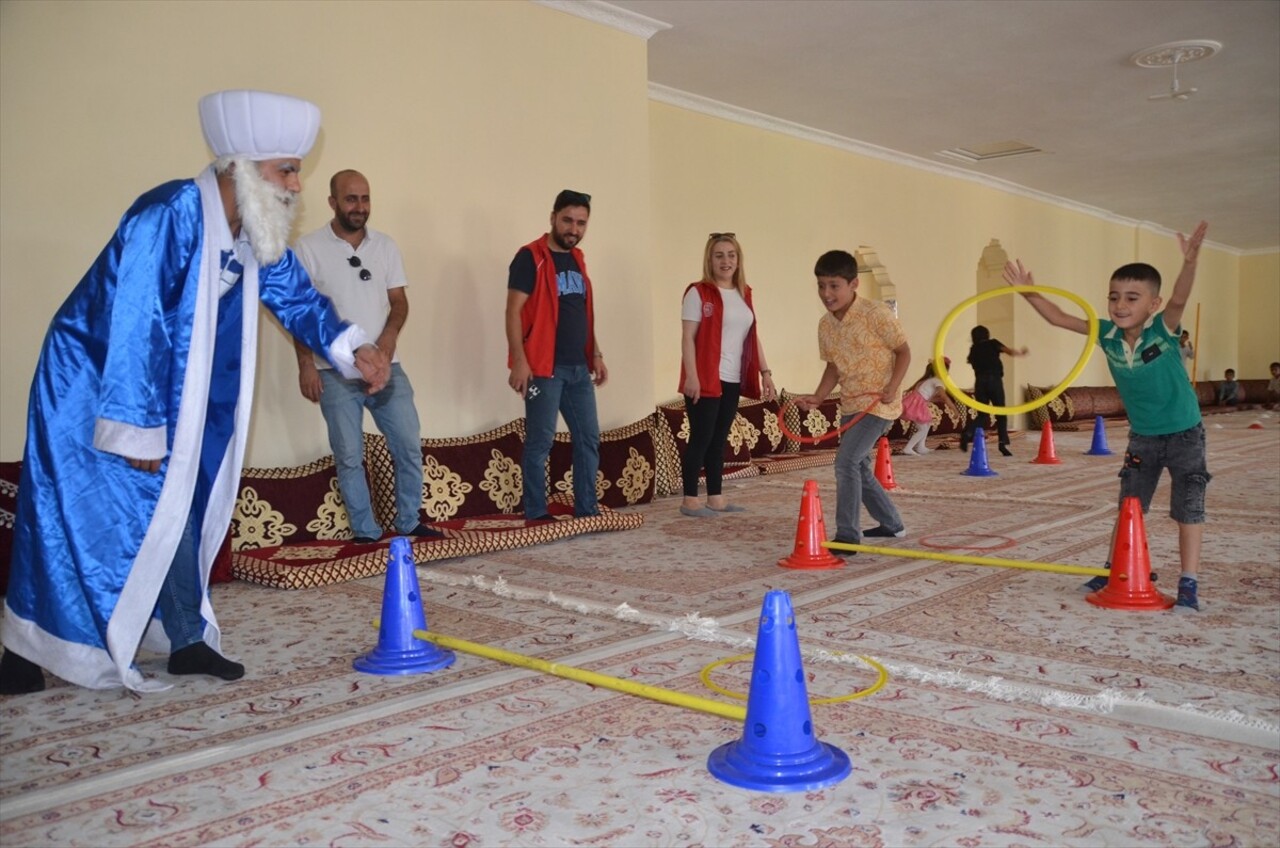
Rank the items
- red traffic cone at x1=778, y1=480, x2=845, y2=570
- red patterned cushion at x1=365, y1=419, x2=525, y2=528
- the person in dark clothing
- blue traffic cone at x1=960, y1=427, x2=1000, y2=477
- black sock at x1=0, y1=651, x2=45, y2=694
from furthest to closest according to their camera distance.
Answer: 1. the person in dark clothing
2. blue traffic cone at x1=960, y1=427, x2=1000, y2=477
3. red patterned cushion at x1=365, y1=419, x2=525, y2=528
4. red traffic cone at x1=778, y1=480, x2=845, y2=570
5. black sock at x1=0, y1=651, x2=45, y2=694

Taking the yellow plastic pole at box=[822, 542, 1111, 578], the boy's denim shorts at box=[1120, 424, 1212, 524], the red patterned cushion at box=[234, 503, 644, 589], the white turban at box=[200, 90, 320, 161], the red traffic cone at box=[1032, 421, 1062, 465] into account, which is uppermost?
the white turban at box=[200, 90, 320, 161]

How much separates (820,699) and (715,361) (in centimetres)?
310

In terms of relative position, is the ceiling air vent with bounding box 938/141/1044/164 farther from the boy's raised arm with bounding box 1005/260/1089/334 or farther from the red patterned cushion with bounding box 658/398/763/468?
the boy's raised arm with bounding box 1005/260/1089/334

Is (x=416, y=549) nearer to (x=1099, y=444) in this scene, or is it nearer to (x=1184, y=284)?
(x=1184, y=284)

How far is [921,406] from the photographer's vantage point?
8641 millimetres

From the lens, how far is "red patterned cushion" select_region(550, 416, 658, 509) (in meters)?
5.63

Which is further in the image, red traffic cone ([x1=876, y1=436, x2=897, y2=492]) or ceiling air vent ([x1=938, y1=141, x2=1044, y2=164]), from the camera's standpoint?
ceiling air vent ([x1=938, y1=141, x2=1044, y2=164])

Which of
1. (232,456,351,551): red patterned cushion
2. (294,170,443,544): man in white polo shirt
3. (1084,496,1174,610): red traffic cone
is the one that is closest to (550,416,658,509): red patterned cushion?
(294,170,443,544): man in white polo shirt

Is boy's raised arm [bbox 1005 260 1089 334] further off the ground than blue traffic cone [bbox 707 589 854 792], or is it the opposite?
boy's raised arm [bbox 1005 260 1089 334]

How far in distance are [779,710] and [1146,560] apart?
1886 mm

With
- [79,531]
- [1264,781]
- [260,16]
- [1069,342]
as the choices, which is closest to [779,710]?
[1264,781]

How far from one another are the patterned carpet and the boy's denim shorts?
33 centimetres

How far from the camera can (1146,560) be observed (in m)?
3.21

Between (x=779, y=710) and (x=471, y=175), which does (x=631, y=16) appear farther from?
(x=779, y=710)
